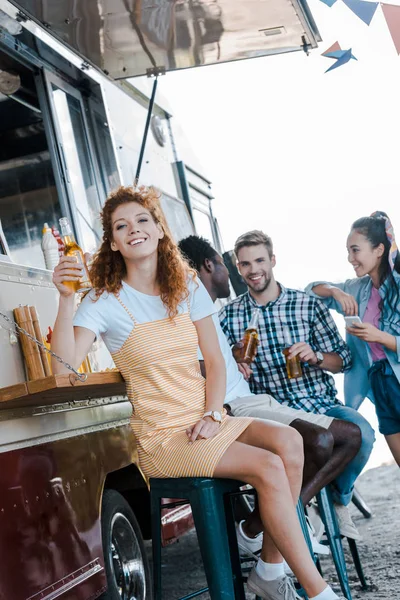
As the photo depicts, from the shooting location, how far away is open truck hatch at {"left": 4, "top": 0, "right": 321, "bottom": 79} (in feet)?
12.1

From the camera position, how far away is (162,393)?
9.91 feet

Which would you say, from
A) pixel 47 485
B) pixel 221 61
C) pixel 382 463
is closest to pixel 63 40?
pixel 221 61

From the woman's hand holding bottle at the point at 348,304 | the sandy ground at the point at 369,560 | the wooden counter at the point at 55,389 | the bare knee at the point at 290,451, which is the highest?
the woman's hand holding bottle at the point at 348,304

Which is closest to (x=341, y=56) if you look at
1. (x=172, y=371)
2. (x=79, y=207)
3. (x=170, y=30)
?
(x=170, y=30)

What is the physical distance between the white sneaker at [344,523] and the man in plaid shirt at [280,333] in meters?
0.45

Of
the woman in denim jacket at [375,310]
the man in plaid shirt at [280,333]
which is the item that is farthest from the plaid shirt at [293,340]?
the woman in denim jacket at [375,310]

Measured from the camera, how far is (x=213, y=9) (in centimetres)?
387

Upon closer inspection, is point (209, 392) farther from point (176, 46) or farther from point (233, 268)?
point (233, 268)

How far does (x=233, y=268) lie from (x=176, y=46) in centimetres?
224

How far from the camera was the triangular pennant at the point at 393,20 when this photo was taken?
12.9 ft

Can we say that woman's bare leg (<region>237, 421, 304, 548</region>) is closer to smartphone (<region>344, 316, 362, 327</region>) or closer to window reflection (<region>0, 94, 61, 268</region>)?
smartphone (<region>344, 316, 362, 327</region>)

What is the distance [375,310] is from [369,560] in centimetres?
150

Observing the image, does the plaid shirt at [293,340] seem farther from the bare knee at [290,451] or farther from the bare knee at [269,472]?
the bare knee at [269,472]

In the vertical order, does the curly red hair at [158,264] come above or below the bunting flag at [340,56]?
Result: below
